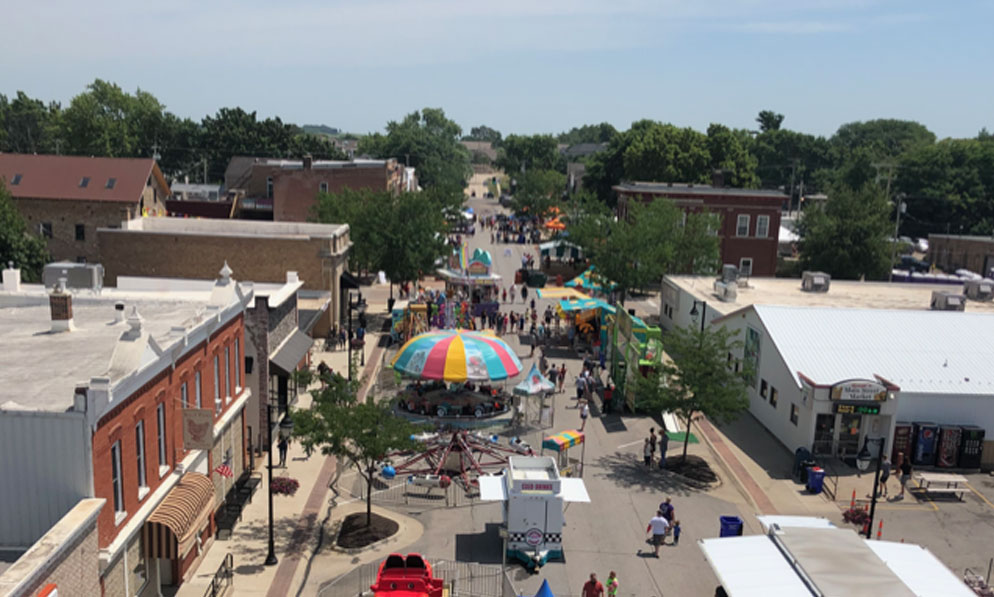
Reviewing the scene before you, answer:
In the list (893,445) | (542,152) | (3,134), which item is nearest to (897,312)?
(893,445)

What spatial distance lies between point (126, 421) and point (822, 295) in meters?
37.5

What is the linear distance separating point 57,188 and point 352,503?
4392 cm

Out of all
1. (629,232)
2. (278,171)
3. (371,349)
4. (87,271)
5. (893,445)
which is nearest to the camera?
(87,271)

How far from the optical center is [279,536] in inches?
895

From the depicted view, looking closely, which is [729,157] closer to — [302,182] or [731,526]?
[302,182]

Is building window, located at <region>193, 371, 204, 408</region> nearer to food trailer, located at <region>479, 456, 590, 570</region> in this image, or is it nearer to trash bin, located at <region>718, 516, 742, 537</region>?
food trailer, located at <region>479, 456, 590, 570</region>

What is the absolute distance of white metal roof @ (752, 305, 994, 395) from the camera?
30906 millimetres

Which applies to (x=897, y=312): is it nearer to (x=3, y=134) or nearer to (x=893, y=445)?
(x=893, y=445)

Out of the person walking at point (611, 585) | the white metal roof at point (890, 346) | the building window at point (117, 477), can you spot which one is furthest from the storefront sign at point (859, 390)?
the building window at point (117, 477)

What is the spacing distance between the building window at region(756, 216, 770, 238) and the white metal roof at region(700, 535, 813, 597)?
177ft

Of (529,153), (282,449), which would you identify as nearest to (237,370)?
(282,449)

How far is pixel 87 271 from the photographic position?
2734 cm

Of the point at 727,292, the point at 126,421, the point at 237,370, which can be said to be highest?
the point at 126,421

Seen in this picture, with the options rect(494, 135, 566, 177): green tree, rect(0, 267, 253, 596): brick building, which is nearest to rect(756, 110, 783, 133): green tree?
rect(494, 135, 566, 177): green tree
